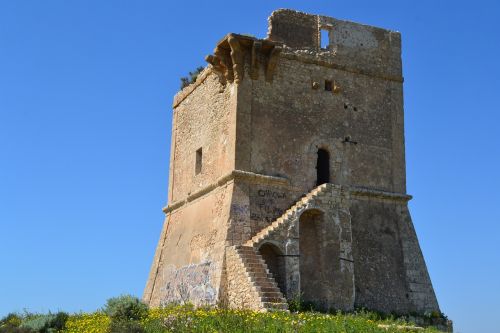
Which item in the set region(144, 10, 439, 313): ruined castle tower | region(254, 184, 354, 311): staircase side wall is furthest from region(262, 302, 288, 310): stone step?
region(254, 184, 354, 311): staircase side wall

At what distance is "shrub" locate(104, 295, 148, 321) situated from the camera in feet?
50.2

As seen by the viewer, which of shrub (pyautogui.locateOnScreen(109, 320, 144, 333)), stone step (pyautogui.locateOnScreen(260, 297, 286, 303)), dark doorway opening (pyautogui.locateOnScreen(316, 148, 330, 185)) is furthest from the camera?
dark doorway opening (pyautogui.locateOnScreen(316, 148, 330, 185))

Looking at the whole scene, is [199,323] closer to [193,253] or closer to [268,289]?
[268,289]

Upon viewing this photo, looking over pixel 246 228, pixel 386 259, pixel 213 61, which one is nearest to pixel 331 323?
pixel 246 228

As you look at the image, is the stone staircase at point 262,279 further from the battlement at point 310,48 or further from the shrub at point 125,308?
the battlement at point 310,48

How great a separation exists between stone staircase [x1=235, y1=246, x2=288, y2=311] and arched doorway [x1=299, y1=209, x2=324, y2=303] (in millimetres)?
1846

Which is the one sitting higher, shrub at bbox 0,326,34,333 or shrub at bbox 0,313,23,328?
shrub at bbox 0,313,23,328

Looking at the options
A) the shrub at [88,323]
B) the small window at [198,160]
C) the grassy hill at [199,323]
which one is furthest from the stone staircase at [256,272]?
the small window at [198,160]

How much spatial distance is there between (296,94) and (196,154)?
143 inches

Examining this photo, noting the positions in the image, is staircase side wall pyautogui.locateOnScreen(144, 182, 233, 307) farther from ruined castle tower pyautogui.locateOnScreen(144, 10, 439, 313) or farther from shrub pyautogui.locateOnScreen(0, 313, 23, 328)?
shrub pyautogui.locateOnScreen(0, 313, 23, 328)

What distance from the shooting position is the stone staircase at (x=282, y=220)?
17.2 metres

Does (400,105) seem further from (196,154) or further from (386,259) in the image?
(196,154)

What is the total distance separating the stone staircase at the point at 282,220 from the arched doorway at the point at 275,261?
31 cm

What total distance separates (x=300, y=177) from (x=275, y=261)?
2647 millimetres
